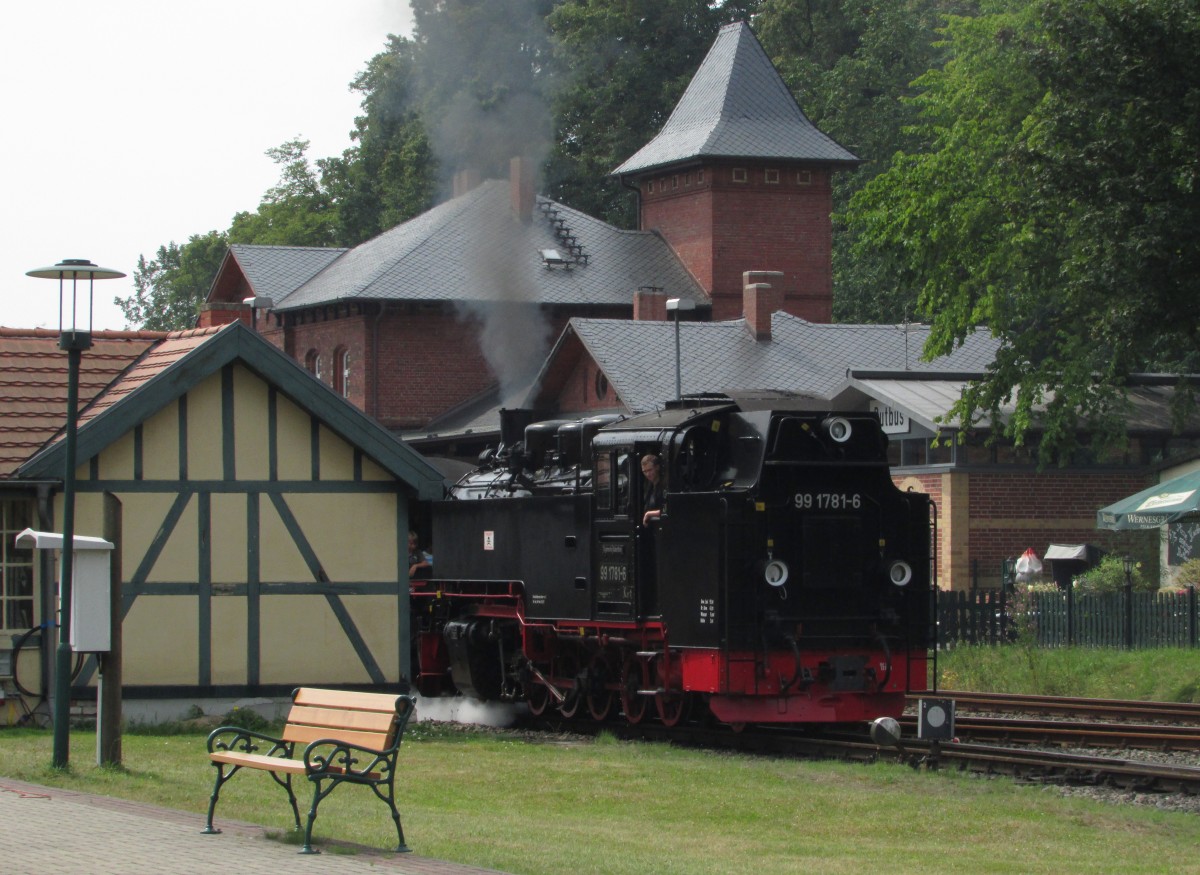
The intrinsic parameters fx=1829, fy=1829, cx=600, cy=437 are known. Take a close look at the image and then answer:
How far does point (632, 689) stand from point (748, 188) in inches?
1511

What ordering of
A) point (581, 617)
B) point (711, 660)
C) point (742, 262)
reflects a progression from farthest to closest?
point (742, 262) < point (581, 617) < point (711, 660)

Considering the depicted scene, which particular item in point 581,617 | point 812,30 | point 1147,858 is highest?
point 812,30

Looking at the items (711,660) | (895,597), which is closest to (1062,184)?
(895,597)

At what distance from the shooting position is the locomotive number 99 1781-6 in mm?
16062

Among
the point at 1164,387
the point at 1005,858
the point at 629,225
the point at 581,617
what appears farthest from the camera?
the point at 629,225

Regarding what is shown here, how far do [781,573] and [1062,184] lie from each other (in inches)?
363

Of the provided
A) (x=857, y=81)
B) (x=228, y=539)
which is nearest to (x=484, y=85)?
(x=857, y=81)

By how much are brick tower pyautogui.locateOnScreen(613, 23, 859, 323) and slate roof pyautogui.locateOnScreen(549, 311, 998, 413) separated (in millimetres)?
10046

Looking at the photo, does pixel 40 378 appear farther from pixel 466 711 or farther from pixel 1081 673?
pixel 1081 673

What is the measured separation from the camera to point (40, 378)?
59.5 ft

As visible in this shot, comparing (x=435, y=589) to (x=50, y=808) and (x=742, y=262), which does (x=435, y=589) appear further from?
(x=742, y=262)

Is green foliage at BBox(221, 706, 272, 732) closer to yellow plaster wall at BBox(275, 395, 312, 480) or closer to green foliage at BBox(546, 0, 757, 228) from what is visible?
yellow plaster wall at BBox(275, 395, 312, 480)

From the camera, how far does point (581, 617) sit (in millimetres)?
17625

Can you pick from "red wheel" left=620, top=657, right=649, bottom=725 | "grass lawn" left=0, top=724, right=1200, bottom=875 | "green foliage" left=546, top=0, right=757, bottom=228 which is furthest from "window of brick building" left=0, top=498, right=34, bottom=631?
"green foliage" left=546, top=0, right=757, bottom=228
